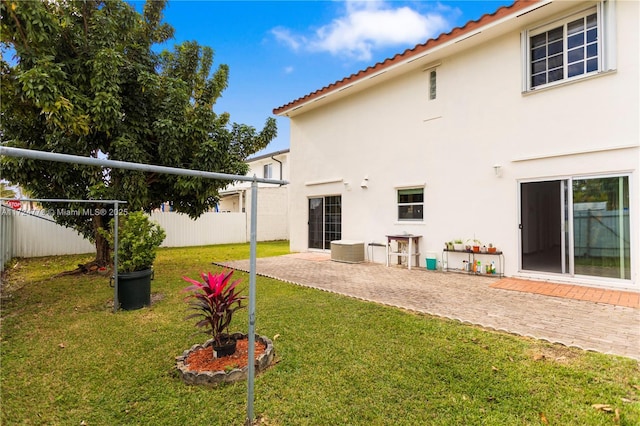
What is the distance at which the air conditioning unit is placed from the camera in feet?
36.0

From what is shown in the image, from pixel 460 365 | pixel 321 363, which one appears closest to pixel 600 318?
pixel 460 365

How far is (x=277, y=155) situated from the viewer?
2334 centimetres

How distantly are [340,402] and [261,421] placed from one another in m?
0.75

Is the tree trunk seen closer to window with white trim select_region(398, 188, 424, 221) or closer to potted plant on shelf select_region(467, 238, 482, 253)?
window with white trim select_region(398, 188, 424, 221)

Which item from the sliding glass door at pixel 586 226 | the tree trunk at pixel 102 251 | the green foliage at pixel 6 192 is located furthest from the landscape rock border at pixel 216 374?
the green foliage at pixel 6 192

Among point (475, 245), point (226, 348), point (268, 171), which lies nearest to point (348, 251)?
point (475, 245)

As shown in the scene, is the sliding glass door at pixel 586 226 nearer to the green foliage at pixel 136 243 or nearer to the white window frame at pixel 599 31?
the white window frame at pixel 599 31

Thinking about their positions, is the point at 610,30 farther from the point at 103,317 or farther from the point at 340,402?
the point at 103,317

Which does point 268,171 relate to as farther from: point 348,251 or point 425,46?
point 425,46

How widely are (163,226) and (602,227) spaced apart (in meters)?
18.1

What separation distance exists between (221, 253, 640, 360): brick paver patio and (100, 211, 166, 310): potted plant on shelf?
10.9 feet

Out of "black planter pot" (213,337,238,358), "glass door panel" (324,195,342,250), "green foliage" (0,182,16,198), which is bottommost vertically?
"black planter pot" (213,337,238,358)

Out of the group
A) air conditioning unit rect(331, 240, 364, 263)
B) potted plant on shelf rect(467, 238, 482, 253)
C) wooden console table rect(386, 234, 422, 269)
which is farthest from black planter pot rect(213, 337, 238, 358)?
air conditioning unit rect(331, 240, 364, 263)

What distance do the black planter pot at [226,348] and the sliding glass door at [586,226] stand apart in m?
7.55
